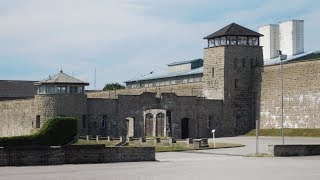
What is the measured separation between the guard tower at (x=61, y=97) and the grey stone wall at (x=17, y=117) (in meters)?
2.68

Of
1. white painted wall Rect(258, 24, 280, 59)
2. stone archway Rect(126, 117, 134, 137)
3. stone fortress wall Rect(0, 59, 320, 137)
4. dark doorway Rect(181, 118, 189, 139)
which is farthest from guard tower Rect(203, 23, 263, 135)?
white painted wall Rect(258, 24, 280, 59)

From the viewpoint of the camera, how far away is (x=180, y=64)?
95625 millimetres

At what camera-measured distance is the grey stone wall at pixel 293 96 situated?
58344 millimetres

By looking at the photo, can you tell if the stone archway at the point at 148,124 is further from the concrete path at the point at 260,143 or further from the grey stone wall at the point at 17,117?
the concrete path at the point at 260,143

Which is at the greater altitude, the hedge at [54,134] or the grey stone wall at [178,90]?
the grey stone wall at [178,90]

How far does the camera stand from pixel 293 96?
198 feet

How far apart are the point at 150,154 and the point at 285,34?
62.8 m

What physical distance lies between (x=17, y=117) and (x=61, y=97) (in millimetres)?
10147

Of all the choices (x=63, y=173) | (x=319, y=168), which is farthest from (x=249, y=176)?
(x=63, y=173)

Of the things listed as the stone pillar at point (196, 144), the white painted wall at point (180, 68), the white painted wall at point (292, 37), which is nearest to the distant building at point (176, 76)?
the white painted wall at point (180, 68)

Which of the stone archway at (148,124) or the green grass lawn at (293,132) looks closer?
the green grass lawn at (293,132)

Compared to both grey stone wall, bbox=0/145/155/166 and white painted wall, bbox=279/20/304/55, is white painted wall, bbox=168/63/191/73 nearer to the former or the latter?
white painted wall, bbox=279/20/304/55

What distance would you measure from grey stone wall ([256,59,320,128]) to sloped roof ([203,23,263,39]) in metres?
3.98

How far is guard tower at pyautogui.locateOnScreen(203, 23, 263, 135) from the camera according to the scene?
6588 centimetres
